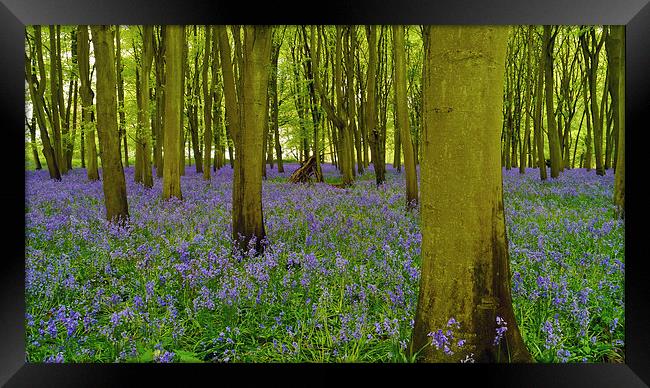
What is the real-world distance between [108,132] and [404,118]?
19.3 feet

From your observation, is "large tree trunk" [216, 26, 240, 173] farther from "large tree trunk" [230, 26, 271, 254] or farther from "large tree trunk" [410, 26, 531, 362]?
"large tree trunk" [410, 26, 531, 362]

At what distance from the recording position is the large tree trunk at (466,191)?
3066mm

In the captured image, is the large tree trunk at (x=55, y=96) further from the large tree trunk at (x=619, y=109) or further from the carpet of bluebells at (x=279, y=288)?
the large tree trunk at (x=619, y=109)

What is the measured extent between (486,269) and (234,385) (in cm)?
226

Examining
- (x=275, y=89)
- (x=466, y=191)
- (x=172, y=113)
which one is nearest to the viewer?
(x=466, y=191)

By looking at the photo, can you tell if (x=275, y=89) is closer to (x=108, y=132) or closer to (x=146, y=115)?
(x=146, y=115)

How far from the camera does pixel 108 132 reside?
6.51 metres
